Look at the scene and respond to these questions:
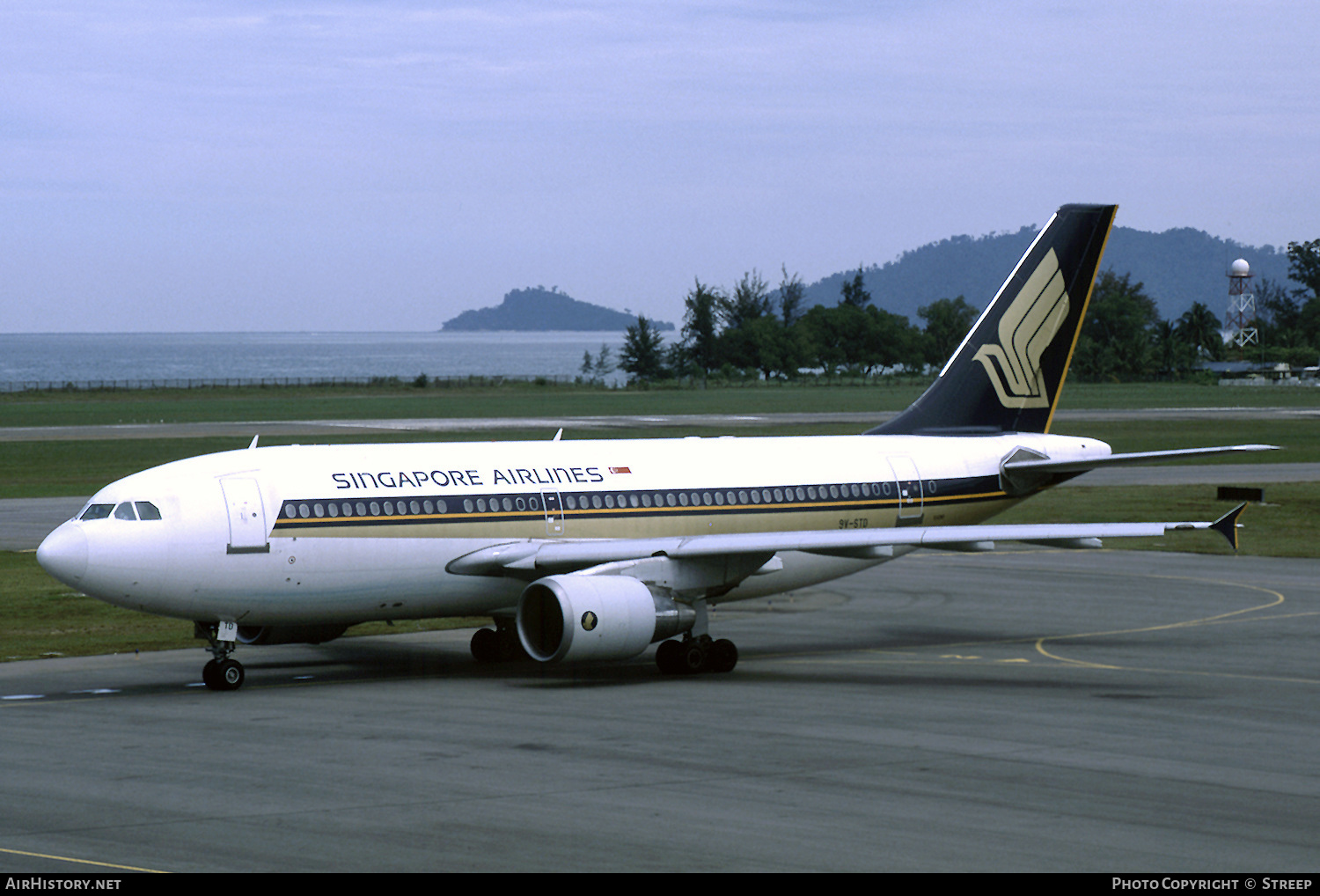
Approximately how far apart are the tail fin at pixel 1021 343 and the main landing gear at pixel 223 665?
52.1ft

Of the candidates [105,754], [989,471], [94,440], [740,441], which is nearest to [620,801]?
[105,754]

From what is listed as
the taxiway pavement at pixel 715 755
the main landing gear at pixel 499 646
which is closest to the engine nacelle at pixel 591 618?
the taxiway pavement at pixel 715 755

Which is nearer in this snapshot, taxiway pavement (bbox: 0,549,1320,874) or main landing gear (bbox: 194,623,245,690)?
taxiway pavement (bbox: 0,549,1320,874)

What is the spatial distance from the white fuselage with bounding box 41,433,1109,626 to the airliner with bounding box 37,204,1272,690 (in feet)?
0.12

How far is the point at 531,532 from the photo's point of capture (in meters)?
30.8

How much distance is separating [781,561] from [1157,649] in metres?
7.71

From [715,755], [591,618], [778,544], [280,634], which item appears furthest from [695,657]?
[280,634]

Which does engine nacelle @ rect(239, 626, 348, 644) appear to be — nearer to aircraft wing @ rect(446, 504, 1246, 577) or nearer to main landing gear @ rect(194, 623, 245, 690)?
main landing gear @ rect(194, 623, 245, 690)

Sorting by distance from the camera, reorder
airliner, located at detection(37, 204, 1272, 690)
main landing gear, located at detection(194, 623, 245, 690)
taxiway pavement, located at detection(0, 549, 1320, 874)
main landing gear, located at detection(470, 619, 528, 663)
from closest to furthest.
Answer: taxiway pavement, located at detection(0, 549, 1320, 874) < airliner, located at detection(37, 204, 1272, 690) < main landing gear, located at detection(194, 623, 245, 690) < main landing gear, located at detection(470, 619, 528, 663)

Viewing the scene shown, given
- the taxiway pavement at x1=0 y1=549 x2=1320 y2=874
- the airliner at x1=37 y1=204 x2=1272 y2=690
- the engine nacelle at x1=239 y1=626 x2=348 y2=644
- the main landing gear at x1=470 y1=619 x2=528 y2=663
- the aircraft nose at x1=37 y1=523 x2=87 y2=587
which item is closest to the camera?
the taxiway pavement at x1=0 y1=549 x2=1320 y2=874

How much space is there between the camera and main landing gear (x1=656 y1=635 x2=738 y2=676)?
98.6 feet

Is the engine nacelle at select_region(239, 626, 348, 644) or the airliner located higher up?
the airliner

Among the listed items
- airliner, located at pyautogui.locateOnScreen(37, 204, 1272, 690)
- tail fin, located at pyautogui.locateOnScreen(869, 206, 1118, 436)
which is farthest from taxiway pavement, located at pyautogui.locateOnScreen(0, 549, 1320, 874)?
tail fin, located at pyautogui.locateOnScreen(869, 206, 1118, 436)

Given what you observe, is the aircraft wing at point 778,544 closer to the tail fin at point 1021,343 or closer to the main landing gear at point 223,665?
the main landing gear at point 223,665
